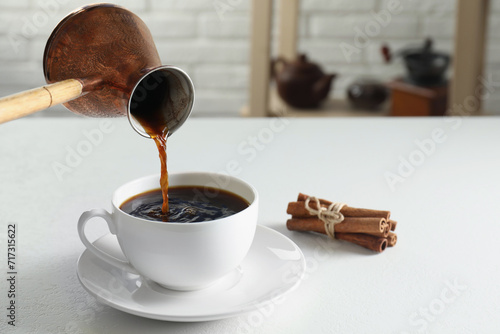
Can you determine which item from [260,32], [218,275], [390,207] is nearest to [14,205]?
[218,275]

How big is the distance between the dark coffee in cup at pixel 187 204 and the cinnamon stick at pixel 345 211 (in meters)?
0.14

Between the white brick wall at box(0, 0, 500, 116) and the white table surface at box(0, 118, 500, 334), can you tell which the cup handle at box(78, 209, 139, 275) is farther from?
the white brick wall at box(0, 0, 500, 116)

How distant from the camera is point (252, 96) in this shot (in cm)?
199

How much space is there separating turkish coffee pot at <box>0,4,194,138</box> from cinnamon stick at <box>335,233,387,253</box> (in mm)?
264

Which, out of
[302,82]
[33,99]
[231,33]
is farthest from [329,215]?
[231,33]

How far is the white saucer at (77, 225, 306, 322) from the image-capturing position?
2.02 feet

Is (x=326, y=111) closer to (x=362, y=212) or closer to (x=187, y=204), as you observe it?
(x=362, y=212)

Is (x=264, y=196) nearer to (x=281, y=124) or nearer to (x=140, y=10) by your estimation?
(x=281, y=124)

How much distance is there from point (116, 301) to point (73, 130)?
795mm

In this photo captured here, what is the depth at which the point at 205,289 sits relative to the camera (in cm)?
67

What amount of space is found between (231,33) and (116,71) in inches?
84.3

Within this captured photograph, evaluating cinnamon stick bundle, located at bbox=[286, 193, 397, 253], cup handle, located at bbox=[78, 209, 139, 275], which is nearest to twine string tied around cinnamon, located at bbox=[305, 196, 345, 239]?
cinnamon stick bundle, located at bbox=[286, 193, 397, 253]

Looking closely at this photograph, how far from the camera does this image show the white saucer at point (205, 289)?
615 mm

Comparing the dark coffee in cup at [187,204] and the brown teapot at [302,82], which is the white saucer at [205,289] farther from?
the brown teapot at [302,82]
